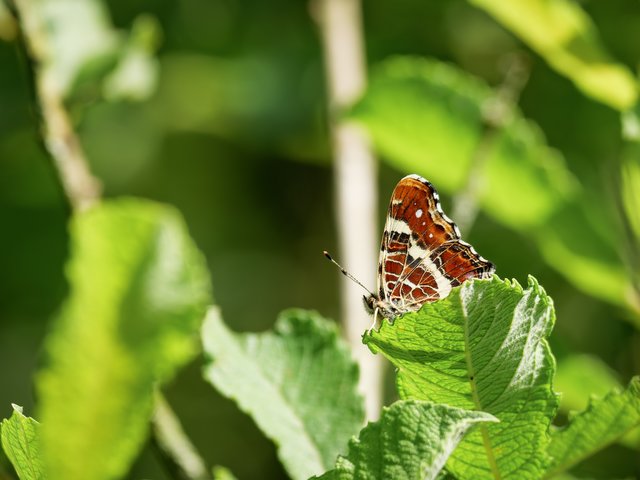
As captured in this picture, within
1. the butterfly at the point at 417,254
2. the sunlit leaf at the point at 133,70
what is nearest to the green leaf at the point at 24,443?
the butterfly at the point at 417,254

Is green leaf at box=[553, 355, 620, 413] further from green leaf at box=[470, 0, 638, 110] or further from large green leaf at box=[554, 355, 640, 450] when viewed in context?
green leaf at box=[470, 0, 638, 110]

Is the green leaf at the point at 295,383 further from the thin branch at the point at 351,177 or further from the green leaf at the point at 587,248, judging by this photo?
the green leaf at the point at 587,248

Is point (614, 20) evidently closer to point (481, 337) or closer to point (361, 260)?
point (361, 260)

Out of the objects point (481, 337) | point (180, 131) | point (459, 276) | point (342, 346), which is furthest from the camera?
point (180, 131)

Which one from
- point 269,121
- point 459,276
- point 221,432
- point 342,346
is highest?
point 269,121

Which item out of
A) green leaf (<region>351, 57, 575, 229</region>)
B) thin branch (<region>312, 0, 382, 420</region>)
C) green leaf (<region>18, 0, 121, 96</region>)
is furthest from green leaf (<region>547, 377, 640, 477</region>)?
green leaf (<region>18, 0, 121, 96</region>)

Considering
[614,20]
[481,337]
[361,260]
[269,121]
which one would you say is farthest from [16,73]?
[481,337]
